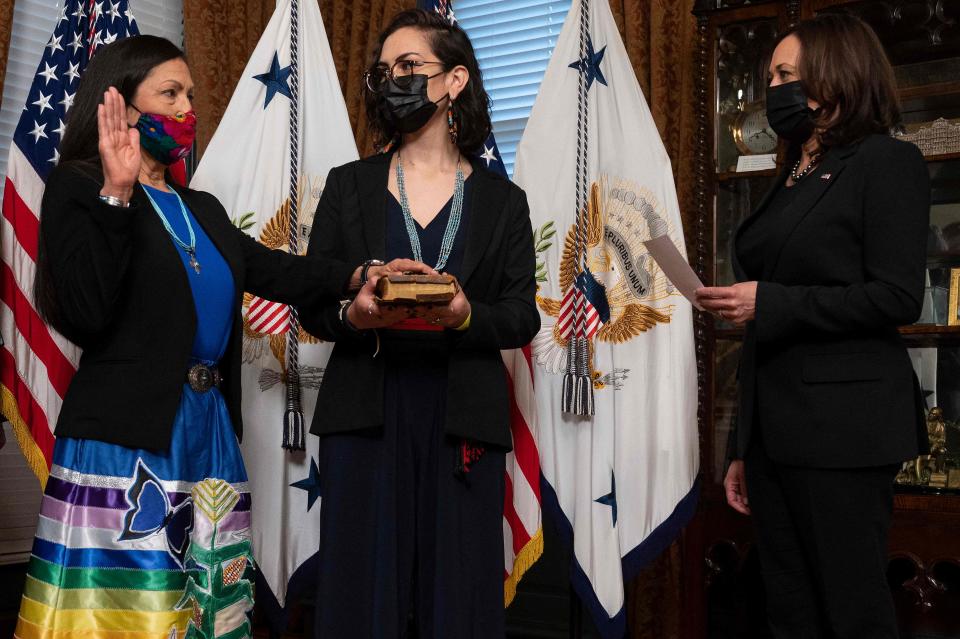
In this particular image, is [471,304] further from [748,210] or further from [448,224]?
[748,210]

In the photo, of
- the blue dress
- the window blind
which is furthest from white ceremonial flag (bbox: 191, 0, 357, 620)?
the window blind

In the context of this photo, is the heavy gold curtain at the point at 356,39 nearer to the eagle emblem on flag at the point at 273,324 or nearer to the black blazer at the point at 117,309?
the eagle emblem on flag at the point at 273,324

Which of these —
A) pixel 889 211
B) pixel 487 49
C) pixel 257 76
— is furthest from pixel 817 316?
pixel 487 49

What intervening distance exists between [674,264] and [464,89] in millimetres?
681

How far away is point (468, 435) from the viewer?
185cm

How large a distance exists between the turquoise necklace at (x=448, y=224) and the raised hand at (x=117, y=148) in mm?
571

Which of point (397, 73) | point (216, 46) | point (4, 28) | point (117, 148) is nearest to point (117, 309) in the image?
point (117, 148)

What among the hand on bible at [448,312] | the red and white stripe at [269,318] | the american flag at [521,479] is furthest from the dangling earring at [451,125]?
the red and white stripe at [269,318]

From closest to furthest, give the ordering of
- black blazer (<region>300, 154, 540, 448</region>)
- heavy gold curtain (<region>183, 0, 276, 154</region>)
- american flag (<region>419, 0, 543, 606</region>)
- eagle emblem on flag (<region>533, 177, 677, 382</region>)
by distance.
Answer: black blazer (<region>300, 154, 540, 448</region>) → american flag (<region>419, 0, 543, 606</region>) → eagle emblem on flag (<region>533, 177, 677, 382</region>) → heavy gold curtain (<region>183, 0, 276, 154</region>)

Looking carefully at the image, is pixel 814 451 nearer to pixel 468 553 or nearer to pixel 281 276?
pixel 468 553

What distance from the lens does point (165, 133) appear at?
1914 mm

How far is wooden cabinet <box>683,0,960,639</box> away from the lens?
107 inches

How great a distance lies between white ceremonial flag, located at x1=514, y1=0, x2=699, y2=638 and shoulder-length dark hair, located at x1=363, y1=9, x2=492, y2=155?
0.57 m

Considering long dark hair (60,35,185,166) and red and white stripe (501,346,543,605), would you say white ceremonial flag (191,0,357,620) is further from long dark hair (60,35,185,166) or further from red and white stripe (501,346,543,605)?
long dark hair (60,35,185,166)
